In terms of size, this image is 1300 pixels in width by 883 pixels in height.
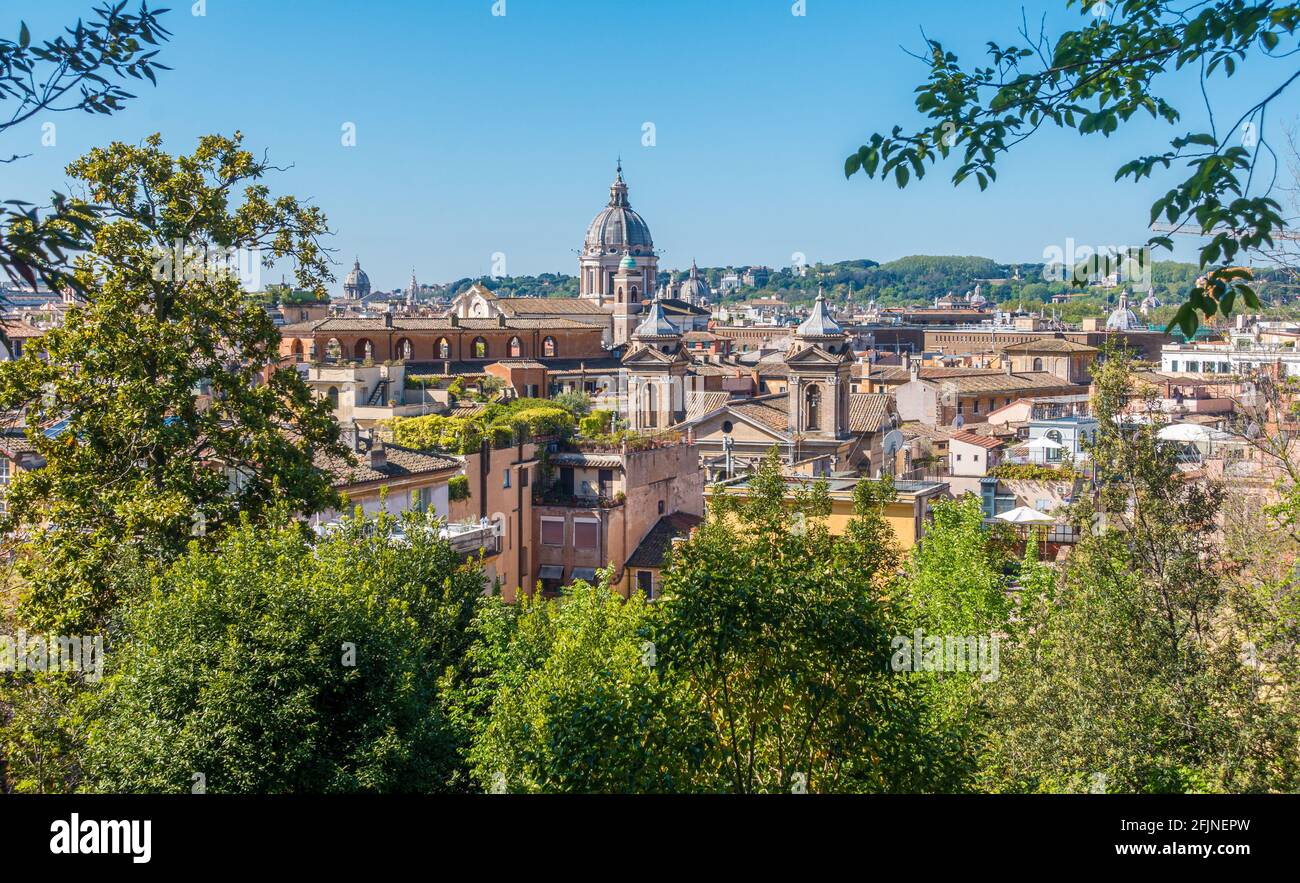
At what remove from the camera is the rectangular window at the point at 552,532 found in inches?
1085

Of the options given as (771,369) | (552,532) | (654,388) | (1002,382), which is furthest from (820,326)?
(1002,382)

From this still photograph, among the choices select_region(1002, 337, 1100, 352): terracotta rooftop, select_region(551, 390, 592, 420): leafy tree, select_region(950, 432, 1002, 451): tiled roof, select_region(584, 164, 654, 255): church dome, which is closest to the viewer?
select_region(950, 432, 1002, 451): tiled roof

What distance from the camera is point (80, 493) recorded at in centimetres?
1119

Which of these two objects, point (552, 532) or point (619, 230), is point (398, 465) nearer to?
point (552, 532)

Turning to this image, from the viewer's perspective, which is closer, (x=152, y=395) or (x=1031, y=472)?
(x=152, y=395)

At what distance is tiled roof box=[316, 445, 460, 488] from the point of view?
19.9 meters

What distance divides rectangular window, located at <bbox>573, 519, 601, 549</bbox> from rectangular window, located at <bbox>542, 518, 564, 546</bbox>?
0.30 metres

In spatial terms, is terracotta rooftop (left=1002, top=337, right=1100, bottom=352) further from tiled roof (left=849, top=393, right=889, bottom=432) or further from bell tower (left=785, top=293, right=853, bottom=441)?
bell tower (left=785, top=293, right=853, bottom=441)

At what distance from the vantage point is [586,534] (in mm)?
27406

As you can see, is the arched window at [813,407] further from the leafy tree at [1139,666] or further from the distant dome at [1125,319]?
the distant dome at [1125,319]

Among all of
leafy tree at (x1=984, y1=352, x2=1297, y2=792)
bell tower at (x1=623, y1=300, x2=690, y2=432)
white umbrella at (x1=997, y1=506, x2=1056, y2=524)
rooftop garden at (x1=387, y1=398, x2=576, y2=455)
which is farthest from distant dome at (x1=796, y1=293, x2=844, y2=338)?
leafy tree at (x1=984, y1=352, x2=1297, y2=792)

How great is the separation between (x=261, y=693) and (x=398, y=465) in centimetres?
1362
